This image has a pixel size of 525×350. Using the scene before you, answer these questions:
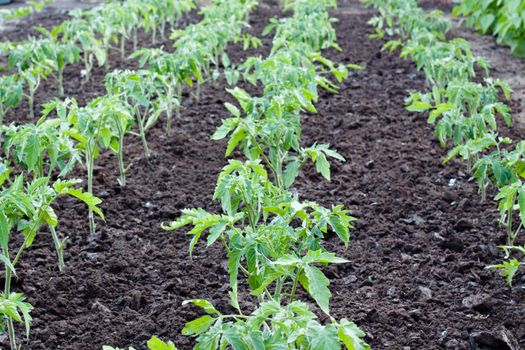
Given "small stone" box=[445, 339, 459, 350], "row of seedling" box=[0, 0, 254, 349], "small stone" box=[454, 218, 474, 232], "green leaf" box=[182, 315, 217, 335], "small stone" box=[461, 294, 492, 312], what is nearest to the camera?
"green leaf" box=[182, 315, 217, 335]

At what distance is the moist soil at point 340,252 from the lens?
3855 mm

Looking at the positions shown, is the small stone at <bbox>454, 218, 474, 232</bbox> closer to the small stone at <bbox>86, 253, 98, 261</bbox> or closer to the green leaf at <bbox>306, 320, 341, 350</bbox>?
the small stone at <bbox>86, 253, 98, 261</bbox>

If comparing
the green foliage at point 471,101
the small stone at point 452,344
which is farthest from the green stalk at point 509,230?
the small stone at point 452,344

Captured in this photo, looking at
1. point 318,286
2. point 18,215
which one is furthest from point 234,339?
point 18,215

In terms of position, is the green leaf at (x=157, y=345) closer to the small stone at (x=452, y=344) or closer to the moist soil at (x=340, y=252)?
the moist soil at (x=340, y=252)

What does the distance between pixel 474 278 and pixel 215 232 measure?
1606mm

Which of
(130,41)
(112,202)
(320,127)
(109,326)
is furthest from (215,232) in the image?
(130,41)

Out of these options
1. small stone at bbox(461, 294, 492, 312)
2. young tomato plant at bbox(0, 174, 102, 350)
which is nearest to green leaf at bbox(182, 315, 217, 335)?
young tomato plant at bbox(0, 174, 102, 350)

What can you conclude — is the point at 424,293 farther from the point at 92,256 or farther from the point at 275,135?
the point at 92,256

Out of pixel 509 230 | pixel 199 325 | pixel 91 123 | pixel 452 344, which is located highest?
pixel 199 325

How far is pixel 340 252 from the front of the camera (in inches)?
180

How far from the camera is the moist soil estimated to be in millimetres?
3855

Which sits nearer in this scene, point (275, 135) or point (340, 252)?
point (275, 135)

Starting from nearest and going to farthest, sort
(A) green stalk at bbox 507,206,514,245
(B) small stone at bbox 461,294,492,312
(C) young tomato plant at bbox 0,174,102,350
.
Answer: (C) young tomato plant at bbox 0,174,102,350 < (B) small stone at bbox 461,294,492,312 < (A) green stalk at bbox 507,206,514,245
